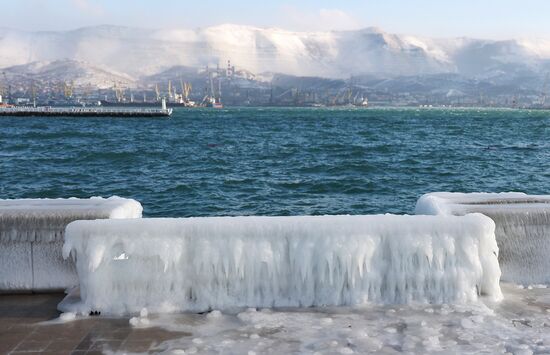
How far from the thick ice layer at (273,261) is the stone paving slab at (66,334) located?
15.1 inches

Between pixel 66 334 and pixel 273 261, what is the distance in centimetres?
240

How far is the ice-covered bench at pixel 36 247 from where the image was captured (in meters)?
7.72

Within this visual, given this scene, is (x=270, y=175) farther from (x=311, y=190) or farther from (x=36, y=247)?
(x=36, y=247)

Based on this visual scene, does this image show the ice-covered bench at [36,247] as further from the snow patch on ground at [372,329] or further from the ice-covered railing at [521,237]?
the ice-covered railing at [521,237]

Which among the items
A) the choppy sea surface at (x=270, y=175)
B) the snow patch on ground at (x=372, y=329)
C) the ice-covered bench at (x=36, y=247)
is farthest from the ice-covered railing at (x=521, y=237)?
the choppy sea surface at (x=270, y=175)

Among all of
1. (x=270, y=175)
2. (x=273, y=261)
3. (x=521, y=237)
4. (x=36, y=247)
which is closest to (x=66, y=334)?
Result: (x=36, y=247)

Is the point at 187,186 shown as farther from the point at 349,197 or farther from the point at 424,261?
the point at 424,261

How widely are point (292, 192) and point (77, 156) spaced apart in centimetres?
2322

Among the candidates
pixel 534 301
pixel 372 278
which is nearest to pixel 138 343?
pixel 372 278

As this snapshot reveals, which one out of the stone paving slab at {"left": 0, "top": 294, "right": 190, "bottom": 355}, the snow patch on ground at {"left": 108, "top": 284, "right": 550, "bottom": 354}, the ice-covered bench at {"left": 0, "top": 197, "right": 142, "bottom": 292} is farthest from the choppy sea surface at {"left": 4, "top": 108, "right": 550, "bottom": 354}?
the ice-covered bench at {"left": 0, "top": 197, "right": 142, "bottom": 292}

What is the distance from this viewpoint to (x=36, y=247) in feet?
25.6

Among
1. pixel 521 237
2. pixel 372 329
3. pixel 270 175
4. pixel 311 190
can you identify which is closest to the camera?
pixel 372 329

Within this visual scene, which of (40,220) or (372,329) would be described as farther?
(40,220)

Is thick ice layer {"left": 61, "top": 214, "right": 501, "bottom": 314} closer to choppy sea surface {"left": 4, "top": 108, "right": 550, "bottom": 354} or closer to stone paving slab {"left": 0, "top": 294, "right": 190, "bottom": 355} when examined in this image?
choppy sea surface {"left": 4, "top": 108, "right": 550, "bottom": 354}
